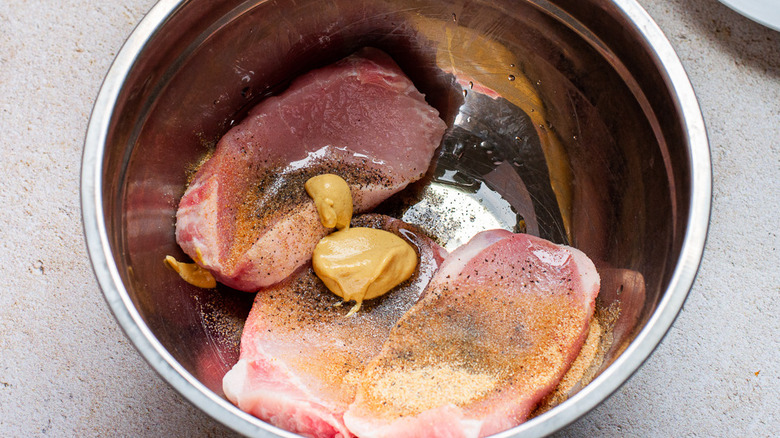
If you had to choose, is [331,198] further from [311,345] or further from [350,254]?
[311,345]

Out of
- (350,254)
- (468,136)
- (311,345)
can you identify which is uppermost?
(468,136)

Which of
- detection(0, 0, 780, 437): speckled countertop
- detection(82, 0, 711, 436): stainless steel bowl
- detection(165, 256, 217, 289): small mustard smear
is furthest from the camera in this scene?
detection(0, 0, 780, 437): speckled countertop

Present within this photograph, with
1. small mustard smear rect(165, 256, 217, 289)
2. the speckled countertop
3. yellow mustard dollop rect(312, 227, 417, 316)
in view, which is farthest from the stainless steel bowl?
the speckled countertop

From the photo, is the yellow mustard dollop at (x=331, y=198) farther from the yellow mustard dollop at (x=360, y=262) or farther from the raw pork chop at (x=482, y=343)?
the raw pork chop at (x=482, y=343)

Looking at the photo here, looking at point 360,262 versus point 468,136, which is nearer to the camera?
point 360,262

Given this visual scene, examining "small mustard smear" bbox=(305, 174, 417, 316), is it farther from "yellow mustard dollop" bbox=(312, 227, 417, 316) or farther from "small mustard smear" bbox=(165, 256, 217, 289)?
"small mustard smear" bbox=(165, 256, 217, 289)

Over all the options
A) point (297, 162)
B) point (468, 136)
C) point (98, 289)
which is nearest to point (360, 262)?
point (297, 162)

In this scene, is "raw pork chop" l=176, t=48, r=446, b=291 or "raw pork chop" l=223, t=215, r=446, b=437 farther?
"raw pork chop" l=176, t=48, r=446, b=291

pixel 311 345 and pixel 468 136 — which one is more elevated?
pixel 468 136
